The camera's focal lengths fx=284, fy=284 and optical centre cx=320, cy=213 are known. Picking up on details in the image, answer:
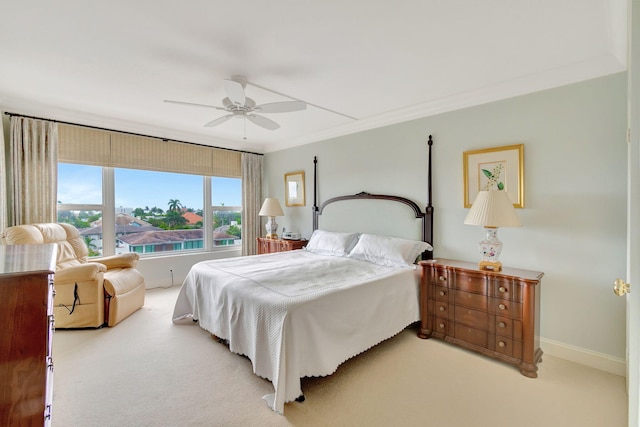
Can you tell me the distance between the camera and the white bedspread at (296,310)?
192 centimetres

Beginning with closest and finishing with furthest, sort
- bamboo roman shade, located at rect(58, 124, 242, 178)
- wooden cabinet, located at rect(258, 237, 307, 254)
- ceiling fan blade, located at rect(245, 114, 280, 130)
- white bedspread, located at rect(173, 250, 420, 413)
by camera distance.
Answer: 1. white bedspread, located at rect(173, 250, 420, 413)
2. ceiling fan blade, located at rect(245, 114, 280, 130)
3. bamboo roman shade, located at rect(58, 124, 242, 178)
4. wooden cabinet, located at rect(258, 237, 307, 254)

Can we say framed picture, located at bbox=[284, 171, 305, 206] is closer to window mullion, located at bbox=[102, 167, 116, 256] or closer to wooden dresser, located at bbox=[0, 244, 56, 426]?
window mullion, located at bbox=[102, 167, 116, 256]

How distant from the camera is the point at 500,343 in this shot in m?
2.42

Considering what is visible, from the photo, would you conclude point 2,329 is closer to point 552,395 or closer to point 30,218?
point 552,395

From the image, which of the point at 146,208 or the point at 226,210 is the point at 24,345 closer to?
the point at 146,208

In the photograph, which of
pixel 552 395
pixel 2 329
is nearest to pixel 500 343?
pixel 552 395

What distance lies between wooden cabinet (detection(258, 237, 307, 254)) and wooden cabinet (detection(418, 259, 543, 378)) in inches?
88.5

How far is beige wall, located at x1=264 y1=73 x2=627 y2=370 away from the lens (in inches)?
90.4

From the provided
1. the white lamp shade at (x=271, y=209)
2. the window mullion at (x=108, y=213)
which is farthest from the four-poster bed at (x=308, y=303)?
the window mullion at (x=108, y=213)

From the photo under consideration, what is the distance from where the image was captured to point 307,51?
2.22 m

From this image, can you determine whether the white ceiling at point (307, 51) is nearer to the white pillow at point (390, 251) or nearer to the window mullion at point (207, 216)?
the white pillow at point (390, 251)

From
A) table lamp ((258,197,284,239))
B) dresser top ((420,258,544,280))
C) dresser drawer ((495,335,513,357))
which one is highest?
table lamp ((258,197,284,239))

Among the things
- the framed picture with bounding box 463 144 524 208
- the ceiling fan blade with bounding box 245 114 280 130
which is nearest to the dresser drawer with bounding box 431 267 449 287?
the framed picture with bounding box 463 144 524 208

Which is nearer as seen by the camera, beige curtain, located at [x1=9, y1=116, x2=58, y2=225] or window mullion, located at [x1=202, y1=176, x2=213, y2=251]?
beige curtain, located at [x1=9, y1=116, x2=58, y2=225]
